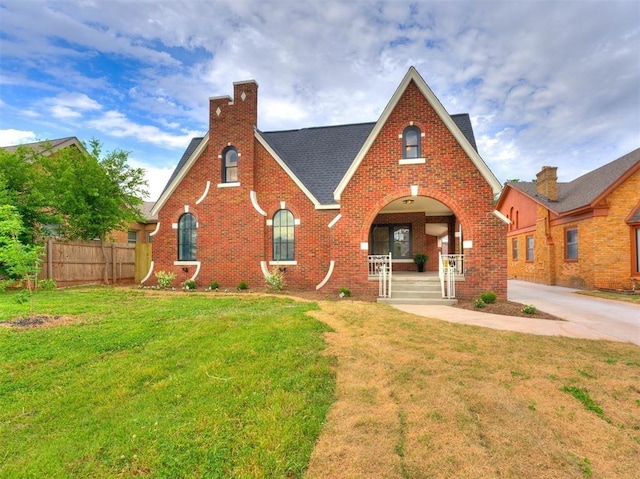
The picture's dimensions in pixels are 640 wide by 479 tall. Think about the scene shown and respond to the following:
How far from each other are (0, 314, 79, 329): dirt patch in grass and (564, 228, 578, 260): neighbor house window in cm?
2142

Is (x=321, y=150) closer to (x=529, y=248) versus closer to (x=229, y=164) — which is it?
(x=229, y=164)

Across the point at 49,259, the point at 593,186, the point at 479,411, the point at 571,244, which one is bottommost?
the point at 479,411

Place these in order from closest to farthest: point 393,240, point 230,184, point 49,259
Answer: point 49,259 < point 230,184 < point 393,240

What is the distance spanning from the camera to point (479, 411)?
11.3 ft

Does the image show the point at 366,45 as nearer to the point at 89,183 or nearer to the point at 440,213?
the point at 440,213

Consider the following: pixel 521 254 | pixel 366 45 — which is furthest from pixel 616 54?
pixel 521 254

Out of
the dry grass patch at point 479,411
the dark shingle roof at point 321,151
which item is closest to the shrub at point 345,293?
the dark shingle roof at point 321,151

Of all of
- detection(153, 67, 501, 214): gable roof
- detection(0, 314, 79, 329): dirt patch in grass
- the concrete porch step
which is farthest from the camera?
detection(153, 67, 501, 214): gable roof

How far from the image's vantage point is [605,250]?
15.3 metres

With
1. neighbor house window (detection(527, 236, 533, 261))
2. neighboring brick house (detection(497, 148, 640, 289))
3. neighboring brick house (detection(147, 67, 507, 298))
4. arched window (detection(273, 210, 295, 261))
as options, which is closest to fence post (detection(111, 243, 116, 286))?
neighboring brick house (detection(147, 67, 507, 298))

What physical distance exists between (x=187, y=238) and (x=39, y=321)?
29.7 ft

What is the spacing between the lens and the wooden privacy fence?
1518cm

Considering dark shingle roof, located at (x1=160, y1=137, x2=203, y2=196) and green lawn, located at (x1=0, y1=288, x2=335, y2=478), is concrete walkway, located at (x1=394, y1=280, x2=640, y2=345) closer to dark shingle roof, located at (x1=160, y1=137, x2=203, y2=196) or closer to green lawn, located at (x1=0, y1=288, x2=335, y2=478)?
green lawn, located at (x1=0, y1=288, x2=335, y2=478)

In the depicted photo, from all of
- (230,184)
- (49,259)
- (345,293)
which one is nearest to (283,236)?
(230,184)
